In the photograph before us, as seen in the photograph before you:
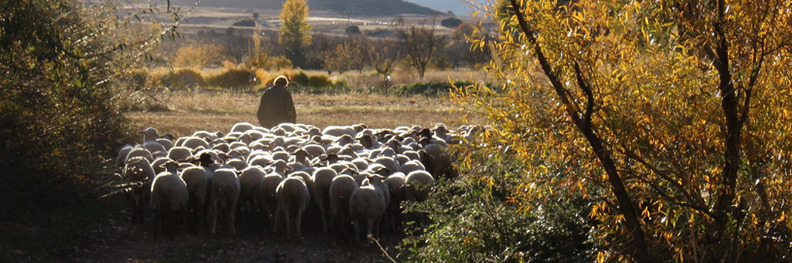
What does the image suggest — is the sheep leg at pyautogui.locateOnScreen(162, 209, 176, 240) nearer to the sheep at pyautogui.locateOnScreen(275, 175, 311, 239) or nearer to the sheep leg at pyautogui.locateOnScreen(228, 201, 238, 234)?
the sheep leg at pyautogui.locateOnScreen(228, 201, 238, 234)

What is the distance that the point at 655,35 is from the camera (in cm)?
570

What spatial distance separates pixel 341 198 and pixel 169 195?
2128 mm

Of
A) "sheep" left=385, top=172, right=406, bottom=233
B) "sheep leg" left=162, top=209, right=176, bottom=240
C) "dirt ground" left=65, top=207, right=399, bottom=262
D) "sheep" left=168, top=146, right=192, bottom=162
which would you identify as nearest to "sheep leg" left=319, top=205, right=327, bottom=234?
"dirt ground" left=65, top=207, right=399, bottom=262

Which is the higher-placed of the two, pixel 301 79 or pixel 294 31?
pixel 294 31

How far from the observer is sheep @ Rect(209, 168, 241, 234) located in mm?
10773

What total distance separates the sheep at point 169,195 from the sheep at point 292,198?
118cm

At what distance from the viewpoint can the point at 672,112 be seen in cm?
532

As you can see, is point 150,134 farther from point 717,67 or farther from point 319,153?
point 717,67

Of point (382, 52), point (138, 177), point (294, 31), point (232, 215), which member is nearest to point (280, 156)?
point (232, 215)

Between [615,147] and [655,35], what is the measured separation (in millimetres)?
917

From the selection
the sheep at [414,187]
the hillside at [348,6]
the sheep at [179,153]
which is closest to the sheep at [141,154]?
the sheep at [179,153]

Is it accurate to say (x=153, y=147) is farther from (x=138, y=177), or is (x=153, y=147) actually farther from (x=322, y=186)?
(x=322, y=186)

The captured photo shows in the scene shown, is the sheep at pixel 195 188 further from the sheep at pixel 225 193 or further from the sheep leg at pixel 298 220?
the sheep leg at pixel 298 220

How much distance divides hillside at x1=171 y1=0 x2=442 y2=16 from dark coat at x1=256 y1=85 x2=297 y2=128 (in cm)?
16081
